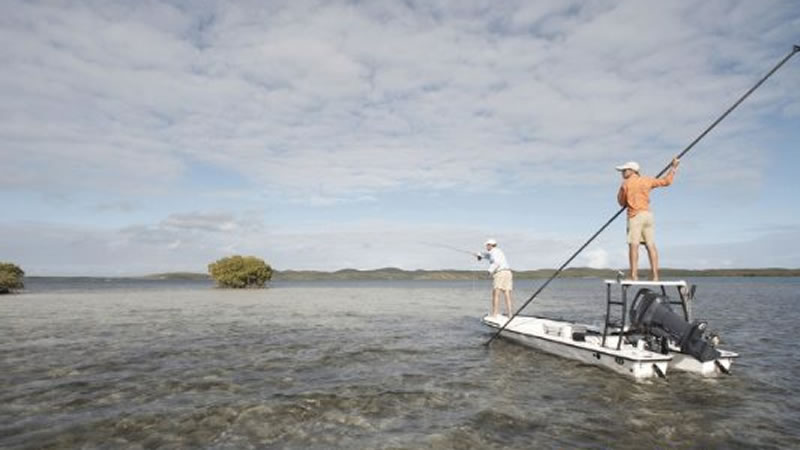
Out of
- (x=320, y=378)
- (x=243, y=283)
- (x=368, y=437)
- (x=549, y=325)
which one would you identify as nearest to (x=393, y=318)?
(x=549, y=325)

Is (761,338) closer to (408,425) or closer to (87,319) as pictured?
(408,425)

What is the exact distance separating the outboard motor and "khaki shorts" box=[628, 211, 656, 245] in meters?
1.41

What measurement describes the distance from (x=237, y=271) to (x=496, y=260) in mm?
58328

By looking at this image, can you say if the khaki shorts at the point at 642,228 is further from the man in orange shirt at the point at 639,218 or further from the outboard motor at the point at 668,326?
the outboard motor at the point at 668,326

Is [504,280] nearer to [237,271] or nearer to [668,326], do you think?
[668,326]

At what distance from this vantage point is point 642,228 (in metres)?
13.5

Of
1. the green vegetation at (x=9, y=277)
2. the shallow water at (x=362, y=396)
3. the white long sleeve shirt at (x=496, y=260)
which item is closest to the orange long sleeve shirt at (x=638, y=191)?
the shallow water at (x=362, y=396)

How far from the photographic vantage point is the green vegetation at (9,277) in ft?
178

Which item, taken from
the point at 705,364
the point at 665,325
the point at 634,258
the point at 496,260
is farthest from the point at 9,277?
the point at 705,364

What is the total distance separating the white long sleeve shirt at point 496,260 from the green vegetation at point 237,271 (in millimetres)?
57404

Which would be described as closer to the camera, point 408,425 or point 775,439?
point 775,439

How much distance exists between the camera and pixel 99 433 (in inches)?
323

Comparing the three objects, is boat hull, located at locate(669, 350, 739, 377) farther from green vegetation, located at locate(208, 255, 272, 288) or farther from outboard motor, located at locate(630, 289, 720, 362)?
green vegetation, located at locate(208, 255, 272, 288)

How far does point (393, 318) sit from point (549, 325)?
406 inches
